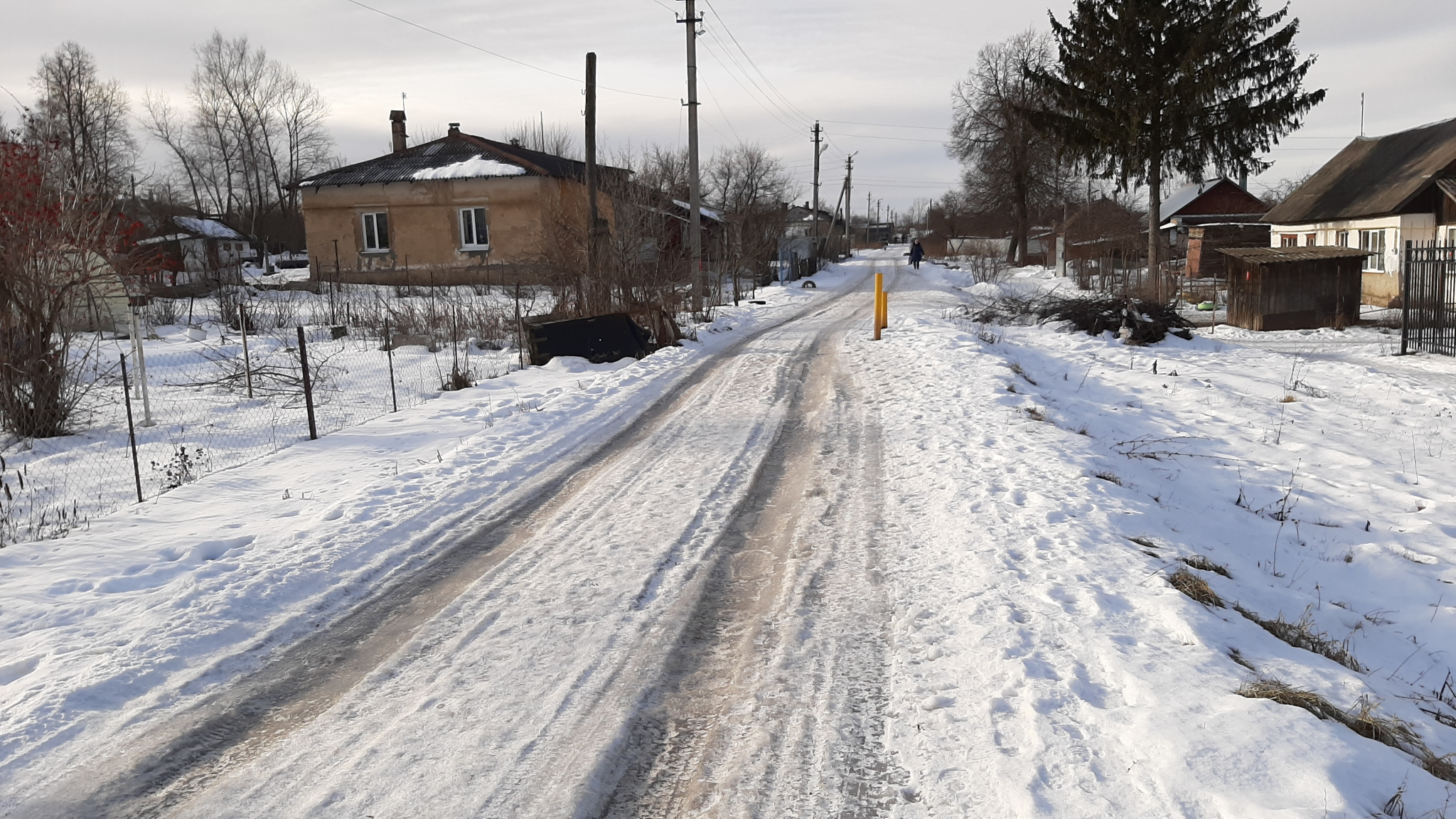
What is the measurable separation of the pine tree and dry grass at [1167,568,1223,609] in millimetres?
25764

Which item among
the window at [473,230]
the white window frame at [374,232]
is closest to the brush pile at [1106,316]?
the window at [473,230]

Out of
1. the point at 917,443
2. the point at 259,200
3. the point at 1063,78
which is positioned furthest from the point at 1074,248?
the point at 259,200

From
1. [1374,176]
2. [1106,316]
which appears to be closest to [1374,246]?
[1374,176]

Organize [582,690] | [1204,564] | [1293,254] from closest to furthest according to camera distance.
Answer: [582,690], [1204,564], [1293,254]

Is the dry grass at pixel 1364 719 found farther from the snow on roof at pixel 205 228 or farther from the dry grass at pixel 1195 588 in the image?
the snow on roof at pixel 205 228

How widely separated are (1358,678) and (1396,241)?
25198mm

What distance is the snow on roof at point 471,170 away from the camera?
35375 millimetres

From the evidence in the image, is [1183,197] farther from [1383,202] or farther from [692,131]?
[692,131]

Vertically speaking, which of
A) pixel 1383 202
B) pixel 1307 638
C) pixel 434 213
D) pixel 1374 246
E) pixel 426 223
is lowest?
pixel 1307 638

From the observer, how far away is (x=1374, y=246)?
25.6 m

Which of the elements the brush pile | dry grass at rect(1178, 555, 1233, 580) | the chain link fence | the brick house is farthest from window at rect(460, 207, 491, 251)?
dry grass at rect(1178, 555, 1233, 580)

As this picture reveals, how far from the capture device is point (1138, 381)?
14.3 meters

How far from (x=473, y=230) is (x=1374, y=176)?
3073 centimetres

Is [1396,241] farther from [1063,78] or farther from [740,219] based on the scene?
[740,219]
